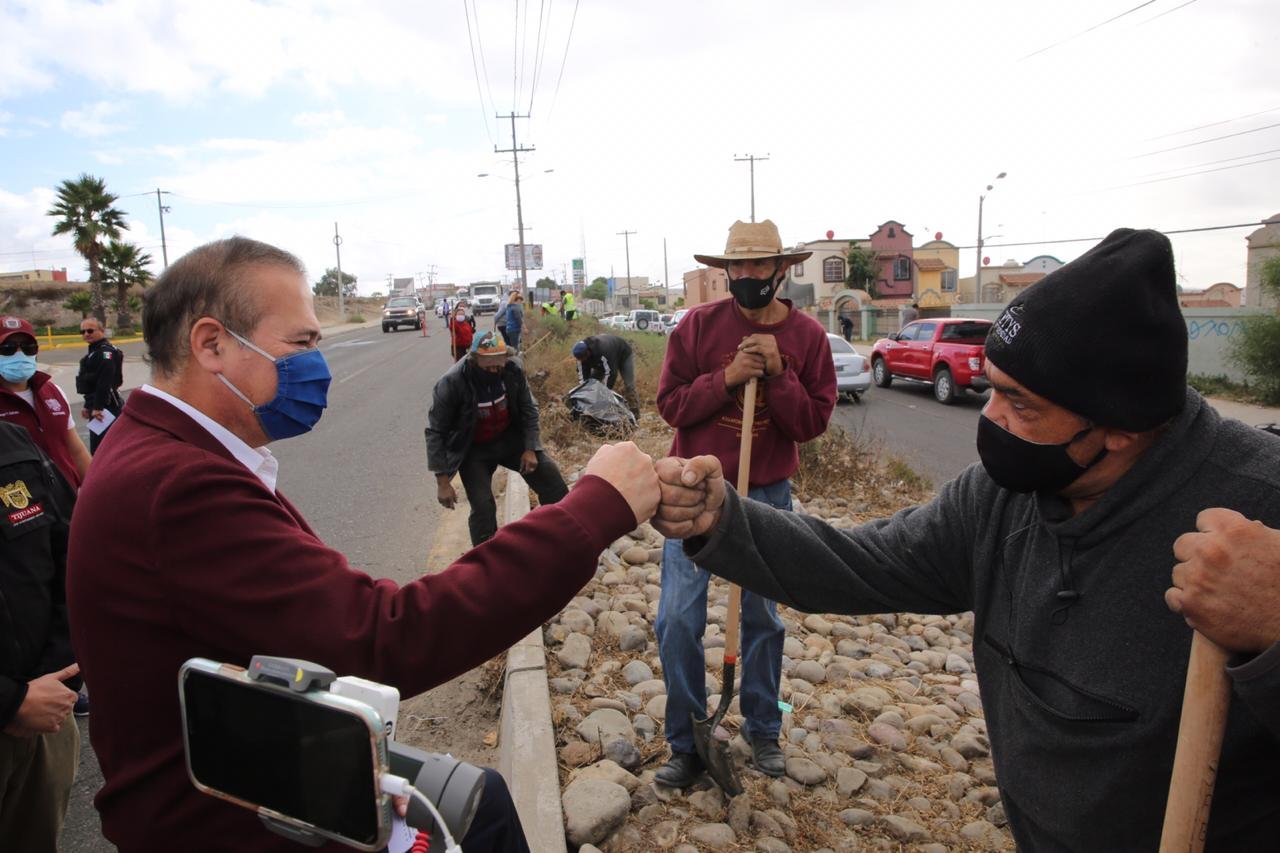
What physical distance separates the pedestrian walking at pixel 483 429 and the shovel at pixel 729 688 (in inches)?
110

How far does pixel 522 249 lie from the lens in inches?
1714

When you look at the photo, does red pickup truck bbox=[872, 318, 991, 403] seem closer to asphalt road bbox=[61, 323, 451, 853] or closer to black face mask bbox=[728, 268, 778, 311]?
asphalt road bbox=[61, 323, 451, 853]

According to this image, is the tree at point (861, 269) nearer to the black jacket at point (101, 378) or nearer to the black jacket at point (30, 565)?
the black jacket at point (101, 378)

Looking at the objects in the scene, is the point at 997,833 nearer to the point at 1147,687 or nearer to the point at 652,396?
the point at 1147,687

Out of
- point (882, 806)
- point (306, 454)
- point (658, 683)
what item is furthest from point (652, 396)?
point (882, 806)

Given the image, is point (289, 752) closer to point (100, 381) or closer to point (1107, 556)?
point (1107, 556)

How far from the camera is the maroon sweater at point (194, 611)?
1.49 metres

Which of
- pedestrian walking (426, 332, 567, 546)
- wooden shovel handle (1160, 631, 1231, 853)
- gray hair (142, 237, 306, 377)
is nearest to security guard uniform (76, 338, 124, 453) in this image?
pedestrian walking (426, 332, 567, 546)

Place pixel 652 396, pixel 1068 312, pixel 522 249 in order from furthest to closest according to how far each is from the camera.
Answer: pixel 522 249 → pixel 652 396 → pixel 1068 312

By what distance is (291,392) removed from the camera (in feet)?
6.29

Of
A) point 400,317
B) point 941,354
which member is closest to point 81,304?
point 400,317

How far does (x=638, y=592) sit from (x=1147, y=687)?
428cm

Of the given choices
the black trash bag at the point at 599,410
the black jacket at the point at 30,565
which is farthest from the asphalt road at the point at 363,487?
the black trash bag at the point at 599,410

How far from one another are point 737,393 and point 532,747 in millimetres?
1747
